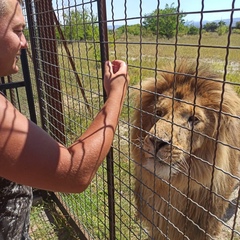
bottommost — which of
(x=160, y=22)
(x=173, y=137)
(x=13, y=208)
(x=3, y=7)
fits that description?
(x=13, y=208)

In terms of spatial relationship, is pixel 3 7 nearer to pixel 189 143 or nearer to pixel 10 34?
pixel 10 34

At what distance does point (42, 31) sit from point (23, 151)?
97.5 inches

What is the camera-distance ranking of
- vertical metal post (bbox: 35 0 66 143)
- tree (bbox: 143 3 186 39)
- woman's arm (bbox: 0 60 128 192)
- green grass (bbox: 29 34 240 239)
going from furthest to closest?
1. vertical metal post (bbox: 35 0 66 143)
2. green grass (bbox: 29 34 240 239)
3. tree (bbox: 143 3 186 39)
4. woman's arm (bbox: 0 60 128 192)

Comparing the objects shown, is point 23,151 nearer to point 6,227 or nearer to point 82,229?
point 6,227

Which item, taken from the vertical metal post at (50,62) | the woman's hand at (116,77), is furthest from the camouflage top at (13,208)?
the vertical metal post at (50,62)

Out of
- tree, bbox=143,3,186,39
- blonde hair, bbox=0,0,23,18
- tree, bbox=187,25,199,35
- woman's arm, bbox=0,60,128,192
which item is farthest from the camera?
tree, bbox=187,25,199,35

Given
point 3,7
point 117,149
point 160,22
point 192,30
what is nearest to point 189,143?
point 117,149

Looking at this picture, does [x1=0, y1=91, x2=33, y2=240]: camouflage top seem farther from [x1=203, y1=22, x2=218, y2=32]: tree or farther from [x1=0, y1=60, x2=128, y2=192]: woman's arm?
[x1=203, y1=22, x2=218, y2=32]: tree

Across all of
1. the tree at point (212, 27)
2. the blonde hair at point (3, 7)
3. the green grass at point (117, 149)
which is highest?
the blonde hair at point (3, 7)

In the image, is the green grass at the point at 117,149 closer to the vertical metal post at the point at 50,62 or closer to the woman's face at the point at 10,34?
the vertical metal post at the point at 50,62

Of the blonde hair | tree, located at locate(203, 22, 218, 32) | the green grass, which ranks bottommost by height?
the green grass

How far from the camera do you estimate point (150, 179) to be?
2559mm

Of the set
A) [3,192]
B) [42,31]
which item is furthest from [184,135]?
[42,31]

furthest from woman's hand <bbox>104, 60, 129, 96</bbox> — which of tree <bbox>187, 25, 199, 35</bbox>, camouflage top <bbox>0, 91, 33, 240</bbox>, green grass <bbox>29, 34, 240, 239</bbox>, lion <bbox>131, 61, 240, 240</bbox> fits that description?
tree <bbox>187, 25, 199, 35</bbox>
